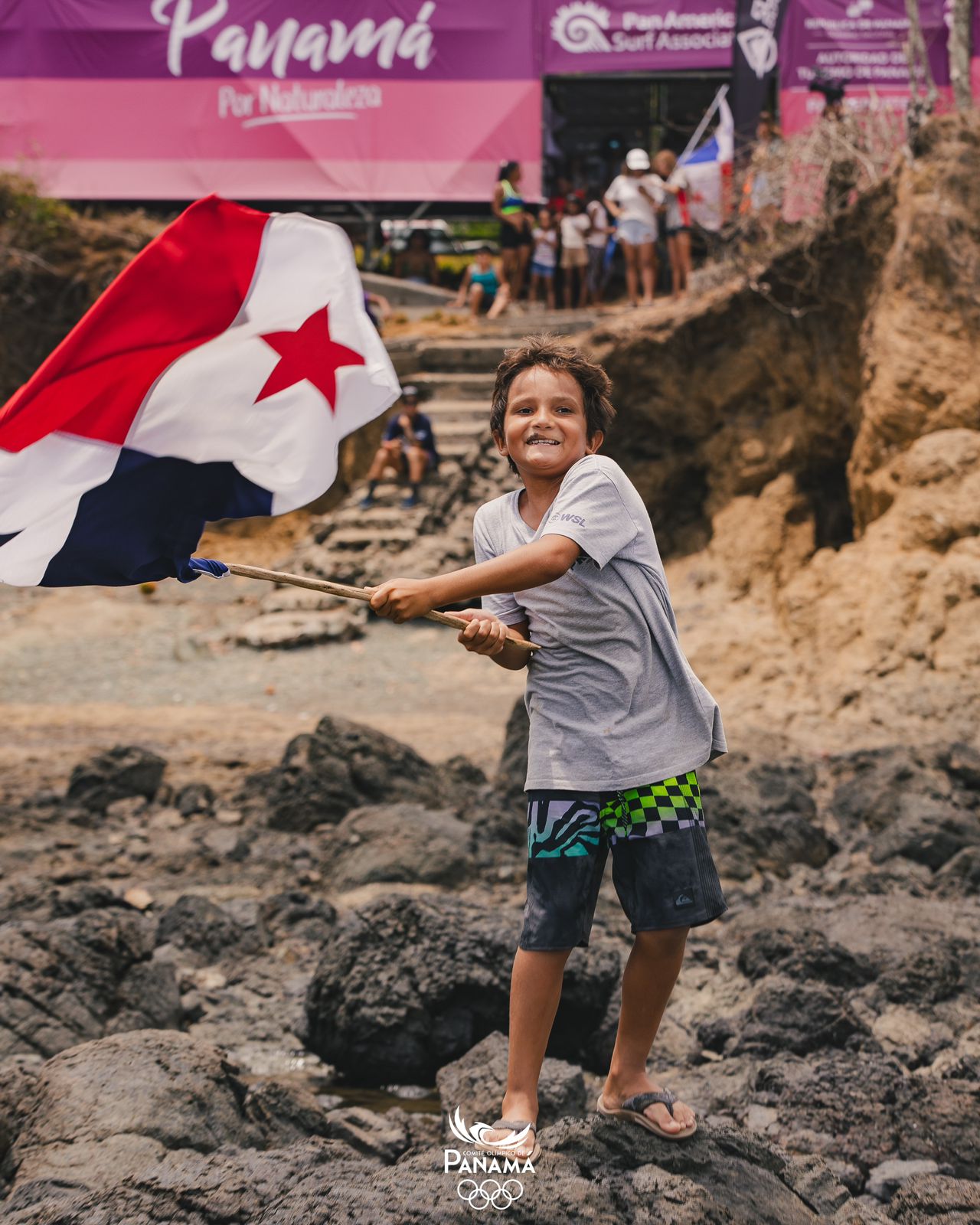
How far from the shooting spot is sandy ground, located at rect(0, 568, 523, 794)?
9984 millimetres

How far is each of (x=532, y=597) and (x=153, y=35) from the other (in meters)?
16.7

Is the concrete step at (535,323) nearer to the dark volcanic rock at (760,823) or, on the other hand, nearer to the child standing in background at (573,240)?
the child standing in background at (573,240)

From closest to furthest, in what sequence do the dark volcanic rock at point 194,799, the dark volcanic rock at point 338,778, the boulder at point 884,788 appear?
1. the boulder at point 884,788
2. the dark volcanic rock at point 338,778
3. the dark volcanic rock at point 194,799

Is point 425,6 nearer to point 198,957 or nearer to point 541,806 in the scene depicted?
point 198,957

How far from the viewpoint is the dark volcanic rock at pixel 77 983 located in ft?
14.1

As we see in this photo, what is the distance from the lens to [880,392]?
1078 cm

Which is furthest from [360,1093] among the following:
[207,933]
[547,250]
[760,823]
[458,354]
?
[547,250]

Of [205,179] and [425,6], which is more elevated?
[425,6]

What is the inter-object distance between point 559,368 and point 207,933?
3.43 metres

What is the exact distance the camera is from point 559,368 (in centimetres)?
314

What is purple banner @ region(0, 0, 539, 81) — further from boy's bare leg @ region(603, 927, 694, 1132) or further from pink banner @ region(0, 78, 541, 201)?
boy's bare leg @ region(603, 927, 694, 1132)

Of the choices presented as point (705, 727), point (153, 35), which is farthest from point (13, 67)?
point (705, 727)

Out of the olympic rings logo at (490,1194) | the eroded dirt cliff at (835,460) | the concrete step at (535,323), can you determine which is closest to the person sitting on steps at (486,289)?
the concrete step at (535,323)

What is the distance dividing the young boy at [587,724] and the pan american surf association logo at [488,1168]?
2cm
